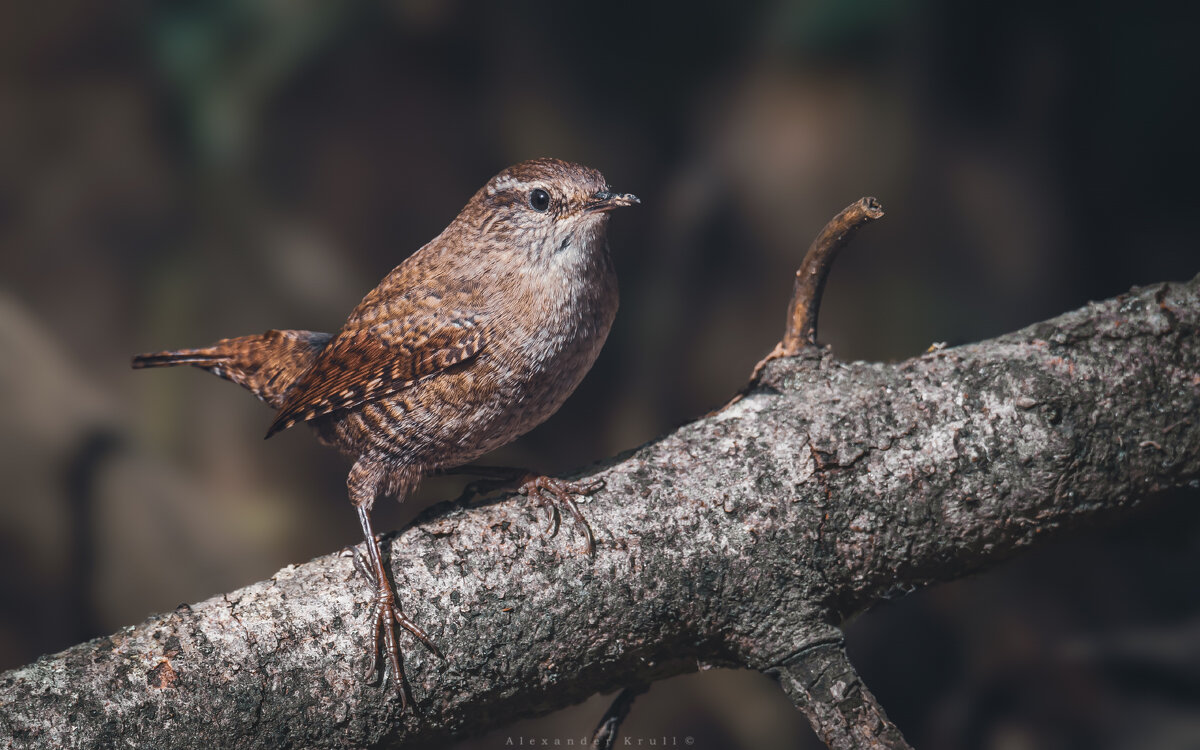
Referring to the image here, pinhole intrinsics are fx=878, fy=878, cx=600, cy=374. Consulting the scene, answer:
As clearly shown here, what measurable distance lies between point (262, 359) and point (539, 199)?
2.61 feet

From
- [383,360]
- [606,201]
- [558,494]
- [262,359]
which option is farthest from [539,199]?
[262,359]

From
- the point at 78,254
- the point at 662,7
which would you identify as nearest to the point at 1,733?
the point at 78,254

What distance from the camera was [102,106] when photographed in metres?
2.49

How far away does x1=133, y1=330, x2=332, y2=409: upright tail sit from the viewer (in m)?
2.07

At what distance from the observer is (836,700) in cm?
162

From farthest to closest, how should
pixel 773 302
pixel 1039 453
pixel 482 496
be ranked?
pixel 773 302, pixel 482 496, pixel 1039 453

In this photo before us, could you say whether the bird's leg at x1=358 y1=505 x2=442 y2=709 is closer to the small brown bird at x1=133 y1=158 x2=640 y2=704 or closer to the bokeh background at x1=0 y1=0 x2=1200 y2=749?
the small brown bird at x1=133 y1=158 x2=640 y2=704

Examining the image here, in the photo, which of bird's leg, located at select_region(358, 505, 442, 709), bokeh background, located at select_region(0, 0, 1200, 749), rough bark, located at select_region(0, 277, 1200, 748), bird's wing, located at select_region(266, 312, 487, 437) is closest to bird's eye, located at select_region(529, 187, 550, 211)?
bird's wing, located at select_region(266, 312, 487, 437)

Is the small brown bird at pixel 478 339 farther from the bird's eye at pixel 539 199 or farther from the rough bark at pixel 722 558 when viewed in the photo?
the rough bark at pixel 722 558

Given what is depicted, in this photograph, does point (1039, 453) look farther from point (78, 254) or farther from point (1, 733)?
A: point (78, 254)

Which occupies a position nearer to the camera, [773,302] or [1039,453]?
[1039,453]

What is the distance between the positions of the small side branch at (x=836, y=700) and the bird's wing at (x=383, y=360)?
35.2 inches

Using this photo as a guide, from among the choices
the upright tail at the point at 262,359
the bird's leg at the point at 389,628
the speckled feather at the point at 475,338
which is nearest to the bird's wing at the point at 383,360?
the speckled feather at the point at 475,338

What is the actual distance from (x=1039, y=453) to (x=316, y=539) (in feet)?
6.87
